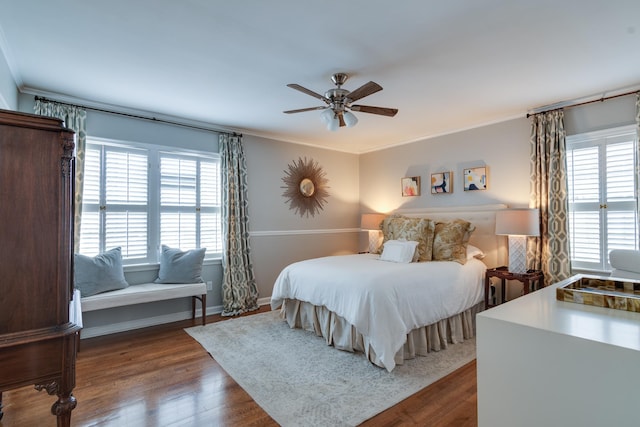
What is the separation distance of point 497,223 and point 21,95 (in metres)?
5.22

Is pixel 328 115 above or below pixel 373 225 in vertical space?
above

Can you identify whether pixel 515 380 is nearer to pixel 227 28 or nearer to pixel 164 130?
pixel 227 28

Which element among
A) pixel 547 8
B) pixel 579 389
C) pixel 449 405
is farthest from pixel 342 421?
pixel 547 8

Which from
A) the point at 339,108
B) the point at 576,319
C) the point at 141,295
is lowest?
the point at 141,295

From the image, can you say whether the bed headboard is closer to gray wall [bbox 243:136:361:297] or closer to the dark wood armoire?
gray wall [bbox 243:136:361:297]

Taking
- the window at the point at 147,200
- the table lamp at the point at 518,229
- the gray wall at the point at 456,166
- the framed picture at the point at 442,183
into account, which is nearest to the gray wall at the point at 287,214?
the gray wall at the point at 456,166

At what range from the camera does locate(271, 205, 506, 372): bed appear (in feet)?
8.79

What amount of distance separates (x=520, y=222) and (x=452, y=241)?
74 centimetres

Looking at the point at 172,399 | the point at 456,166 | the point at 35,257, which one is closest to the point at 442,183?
the point at 456,166

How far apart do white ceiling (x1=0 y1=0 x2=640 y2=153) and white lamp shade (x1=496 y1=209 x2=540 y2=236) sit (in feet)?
4.06

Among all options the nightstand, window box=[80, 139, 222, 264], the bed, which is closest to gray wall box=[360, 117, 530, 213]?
the bed

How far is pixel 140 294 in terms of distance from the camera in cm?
339

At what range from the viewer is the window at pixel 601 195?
3146 mm

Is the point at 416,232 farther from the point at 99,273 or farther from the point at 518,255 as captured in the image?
the point at 99,273
